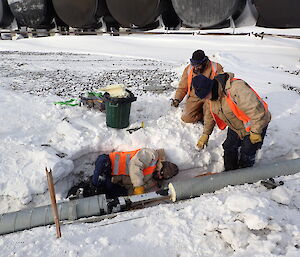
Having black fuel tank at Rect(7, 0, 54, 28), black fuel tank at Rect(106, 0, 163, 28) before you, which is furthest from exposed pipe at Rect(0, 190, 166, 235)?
black fuel tank at Rect(7, 0, 54, 28)

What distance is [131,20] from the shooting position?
7.89 metres

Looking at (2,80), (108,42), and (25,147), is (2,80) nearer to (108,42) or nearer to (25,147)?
(25,147)

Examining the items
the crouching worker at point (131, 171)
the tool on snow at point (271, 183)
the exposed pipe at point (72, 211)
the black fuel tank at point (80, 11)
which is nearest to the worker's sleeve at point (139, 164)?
the crouching worker at point (131, 171)

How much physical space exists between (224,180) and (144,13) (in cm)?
615

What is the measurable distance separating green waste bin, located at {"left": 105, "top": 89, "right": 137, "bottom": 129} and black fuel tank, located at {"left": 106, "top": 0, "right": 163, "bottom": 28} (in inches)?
175

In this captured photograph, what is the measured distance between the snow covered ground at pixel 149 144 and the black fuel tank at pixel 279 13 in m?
0.78

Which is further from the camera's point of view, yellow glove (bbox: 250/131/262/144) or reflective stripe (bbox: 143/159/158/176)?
reflective stripe (bbox: 143/159/158/176)

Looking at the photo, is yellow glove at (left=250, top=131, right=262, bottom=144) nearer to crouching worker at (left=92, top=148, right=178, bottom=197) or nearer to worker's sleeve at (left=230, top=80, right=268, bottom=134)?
worker's sleeve at (left=230, top=80, right=268, bottom=134)

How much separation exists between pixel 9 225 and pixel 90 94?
280 centimetres

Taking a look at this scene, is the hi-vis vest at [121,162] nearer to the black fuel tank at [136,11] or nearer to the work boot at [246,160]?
the work boot at [246,160]

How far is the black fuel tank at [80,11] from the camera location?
26.1 feet

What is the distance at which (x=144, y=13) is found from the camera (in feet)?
A: 24.7

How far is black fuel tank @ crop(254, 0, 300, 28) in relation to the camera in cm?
641

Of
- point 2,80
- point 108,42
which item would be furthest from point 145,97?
point 108,42
